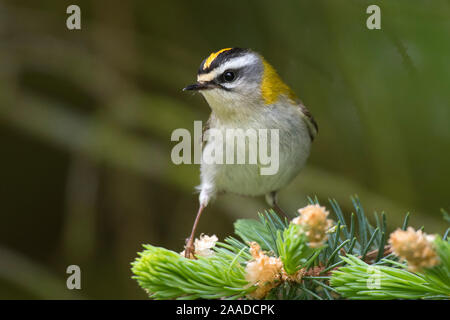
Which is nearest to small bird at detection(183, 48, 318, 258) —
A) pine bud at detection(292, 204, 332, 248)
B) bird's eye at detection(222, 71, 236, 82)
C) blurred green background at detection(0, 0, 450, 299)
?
bird's eye at detection(222, 71, 236, 82)

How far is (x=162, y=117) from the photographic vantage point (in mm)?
2197

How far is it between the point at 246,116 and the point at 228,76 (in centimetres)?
15

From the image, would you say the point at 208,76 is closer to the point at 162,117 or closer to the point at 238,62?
the point at 238,62

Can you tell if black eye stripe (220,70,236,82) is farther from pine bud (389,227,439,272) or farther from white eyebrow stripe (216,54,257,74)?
pine bud (389,227,439,272)

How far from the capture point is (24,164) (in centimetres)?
267

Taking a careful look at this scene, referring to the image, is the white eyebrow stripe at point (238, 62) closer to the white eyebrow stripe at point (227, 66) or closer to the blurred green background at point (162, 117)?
the white eyebrow stripe at point (227, 66)

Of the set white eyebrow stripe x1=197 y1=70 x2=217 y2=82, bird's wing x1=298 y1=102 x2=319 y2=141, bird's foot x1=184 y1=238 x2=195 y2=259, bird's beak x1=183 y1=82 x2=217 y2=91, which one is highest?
white eyebrow stripe x1=197 y1=70 x2=217 y2=82

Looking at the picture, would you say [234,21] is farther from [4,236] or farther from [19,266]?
[4,236]

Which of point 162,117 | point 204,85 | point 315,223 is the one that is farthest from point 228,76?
point 315,223

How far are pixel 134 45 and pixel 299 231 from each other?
6.06ft

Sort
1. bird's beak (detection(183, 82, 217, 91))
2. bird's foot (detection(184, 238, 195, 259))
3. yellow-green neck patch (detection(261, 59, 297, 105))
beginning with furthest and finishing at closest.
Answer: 1. yellow-green neck patch (detection(261, 59, 297, 105))
2. bird's beak (detection(183, 82, 217, 91))
3. bird's foot (detection(184, 238, 195, 259))

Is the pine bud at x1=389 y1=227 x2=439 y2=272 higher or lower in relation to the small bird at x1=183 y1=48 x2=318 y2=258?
lower

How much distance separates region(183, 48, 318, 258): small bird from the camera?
160 cm
